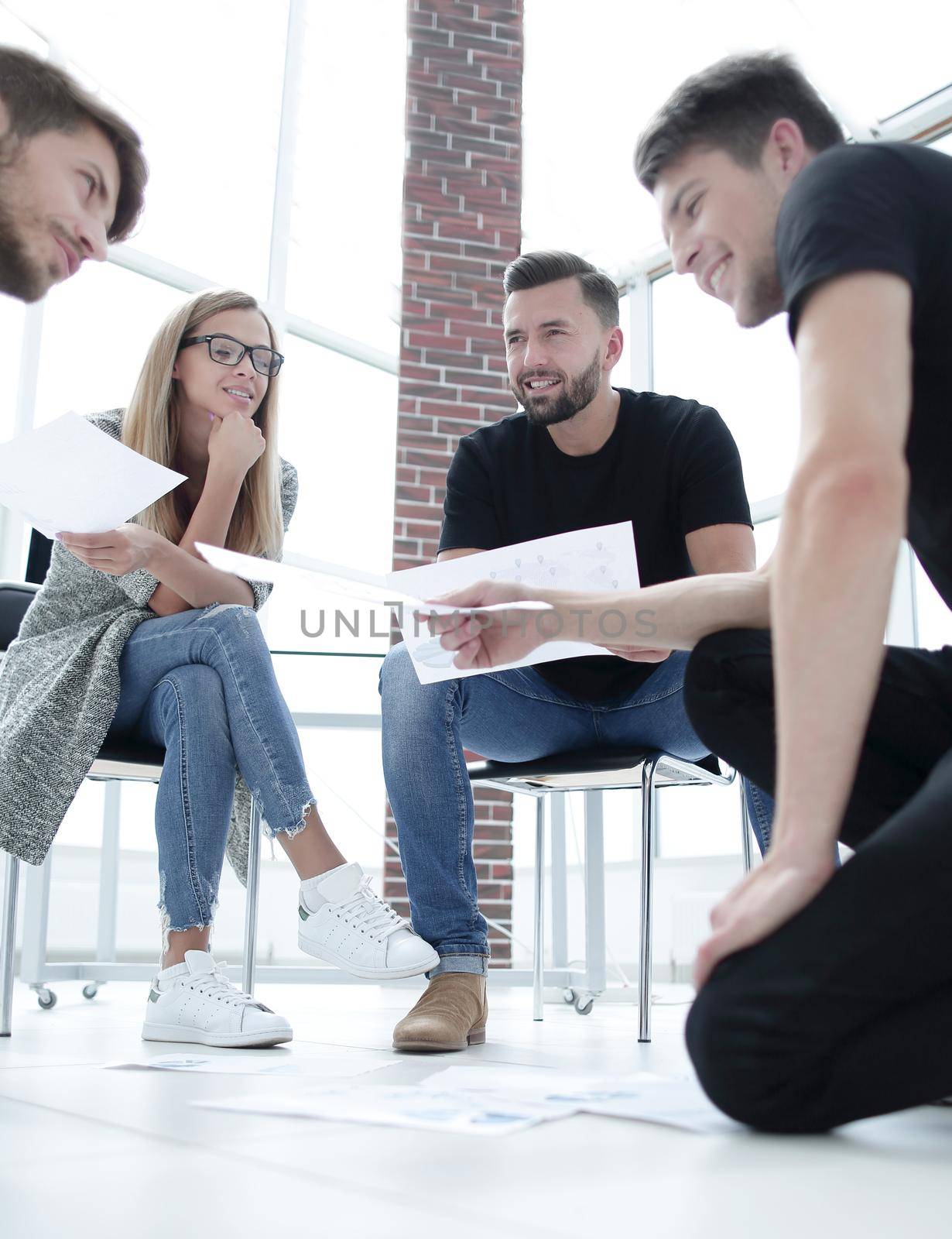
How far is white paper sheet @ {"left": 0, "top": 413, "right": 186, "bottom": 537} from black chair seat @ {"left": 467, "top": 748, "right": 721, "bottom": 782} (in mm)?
674

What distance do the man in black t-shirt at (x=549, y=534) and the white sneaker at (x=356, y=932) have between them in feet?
0.22

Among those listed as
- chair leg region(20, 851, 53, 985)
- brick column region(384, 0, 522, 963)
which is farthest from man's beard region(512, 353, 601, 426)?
brick column region(384, 0, 522, 963)

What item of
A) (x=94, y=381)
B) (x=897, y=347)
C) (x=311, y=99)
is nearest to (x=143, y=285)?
(x=94, y=381)

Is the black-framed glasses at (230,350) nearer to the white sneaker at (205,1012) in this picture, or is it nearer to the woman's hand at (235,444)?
the woman's hand at (235,444)

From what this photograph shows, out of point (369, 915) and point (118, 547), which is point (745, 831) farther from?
point (118, 547)

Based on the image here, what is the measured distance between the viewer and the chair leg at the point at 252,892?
1862mm

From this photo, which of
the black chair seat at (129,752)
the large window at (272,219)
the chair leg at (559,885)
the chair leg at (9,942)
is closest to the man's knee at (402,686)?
the black chair seat at (129,752)

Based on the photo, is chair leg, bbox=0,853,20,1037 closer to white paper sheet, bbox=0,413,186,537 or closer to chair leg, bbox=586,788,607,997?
white paper sheet, bbox=0,413,186,537

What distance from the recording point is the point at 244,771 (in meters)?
1.58

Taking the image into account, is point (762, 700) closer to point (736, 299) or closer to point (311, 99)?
point (736, 299)

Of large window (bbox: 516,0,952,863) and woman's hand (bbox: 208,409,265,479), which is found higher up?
large window (bbox: 516,0,952,863)

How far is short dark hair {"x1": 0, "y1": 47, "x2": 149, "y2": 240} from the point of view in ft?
4.29

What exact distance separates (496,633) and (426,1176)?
31.0 inches

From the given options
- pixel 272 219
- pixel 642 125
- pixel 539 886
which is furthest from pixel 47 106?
pixel 272 219
